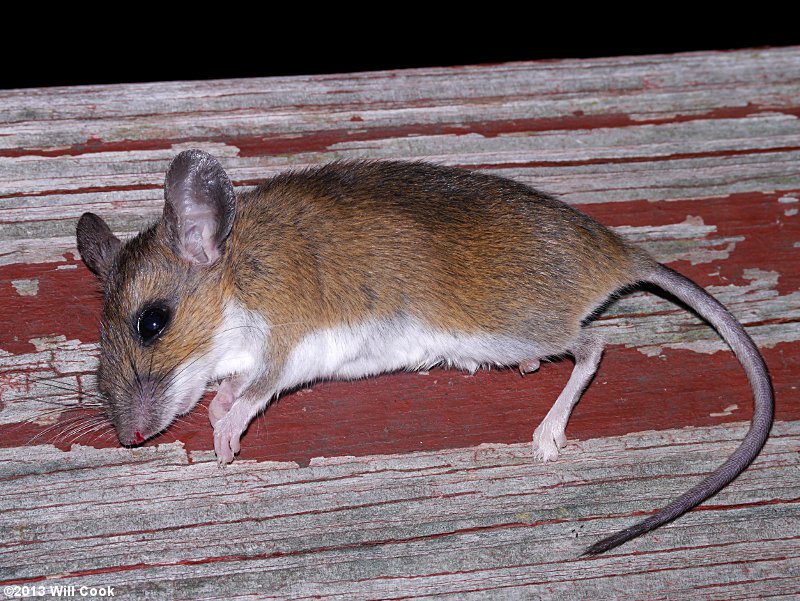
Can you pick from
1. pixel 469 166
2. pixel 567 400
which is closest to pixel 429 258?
pixel 567 400

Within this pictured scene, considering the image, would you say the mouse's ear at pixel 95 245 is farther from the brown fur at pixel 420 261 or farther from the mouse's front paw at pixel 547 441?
the mouse's front paw at pixel 547 441

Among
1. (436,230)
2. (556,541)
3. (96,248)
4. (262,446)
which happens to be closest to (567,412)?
(556,541)

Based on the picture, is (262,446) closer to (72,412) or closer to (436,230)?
(72,412)

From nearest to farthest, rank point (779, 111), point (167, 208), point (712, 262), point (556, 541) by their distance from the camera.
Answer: point (556, 541) → point (167, 208) → point (712, 262) → point (779, 111)

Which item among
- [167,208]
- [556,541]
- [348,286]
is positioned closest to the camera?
[556,541]

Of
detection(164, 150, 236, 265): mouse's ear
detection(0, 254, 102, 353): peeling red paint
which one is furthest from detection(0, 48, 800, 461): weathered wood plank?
detection(164, 150, 236, 265): mouse's ear

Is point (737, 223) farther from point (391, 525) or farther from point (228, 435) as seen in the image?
point (228, 435)

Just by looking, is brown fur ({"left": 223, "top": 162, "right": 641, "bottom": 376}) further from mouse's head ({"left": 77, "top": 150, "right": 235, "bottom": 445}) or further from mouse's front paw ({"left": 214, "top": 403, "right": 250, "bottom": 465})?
mouse's front paw ({"left": 214, "top": 403, "right": 250, "bottom": 465})
